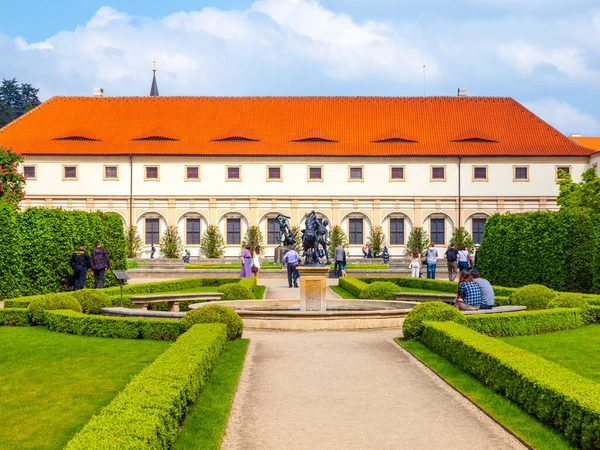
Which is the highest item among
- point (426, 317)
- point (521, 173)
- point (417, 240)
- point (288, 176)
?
point (521, 173)

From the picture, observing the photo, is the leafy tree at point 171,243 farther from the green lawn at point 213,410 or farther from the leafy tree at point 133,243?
the green lawn at point 213,410

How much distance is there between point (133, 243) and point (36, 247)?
84.8 ft

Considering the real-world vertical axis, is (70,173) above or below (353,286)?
above

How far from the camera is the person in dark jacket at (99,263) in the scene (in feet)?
76.8

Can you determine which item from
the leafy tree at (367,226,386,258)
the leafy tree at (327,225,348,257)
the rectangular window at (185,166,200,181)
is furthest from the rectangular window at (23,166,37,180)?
the leafy tree at (367,226,386,258)

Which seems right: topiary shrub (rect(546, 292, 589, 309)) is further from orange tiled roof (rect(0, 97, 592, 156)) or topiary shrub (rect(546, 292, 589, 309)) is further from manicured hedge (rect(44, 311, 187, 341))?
orange tiled roof (rect(0, 97, 592, 156))

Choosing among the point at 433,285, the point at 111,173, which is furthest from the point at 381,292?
the point at 111,173

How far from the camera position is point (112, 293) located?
21297mm

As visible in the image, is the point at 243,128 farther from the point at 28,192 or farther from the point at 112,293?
the point at 112,293

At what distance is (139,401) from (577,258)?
2032 cm

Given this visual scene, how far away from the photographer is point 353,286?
24453 millimetres

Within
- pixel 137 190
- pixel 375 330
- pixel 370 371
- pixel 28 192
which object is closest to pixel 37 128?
pixel 28 192

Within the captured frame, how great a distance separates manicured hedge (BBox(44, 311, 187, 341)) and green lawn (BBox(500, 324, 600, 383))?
6.03 metres

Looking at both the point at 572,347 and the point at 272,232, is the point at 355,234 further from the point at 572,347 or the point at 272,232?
the point at 572,347
